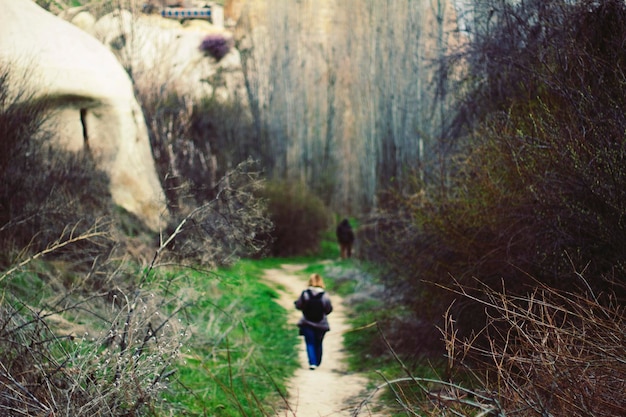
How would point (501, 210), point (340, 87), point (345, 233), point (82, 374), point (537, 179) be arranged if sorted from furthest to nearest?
1. point (340, 87)
2. point (345, 233)
3. point (501, 210)
4. point (537, 179)
5. point (82, 374)

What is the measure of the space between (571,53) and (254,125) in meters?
19.3

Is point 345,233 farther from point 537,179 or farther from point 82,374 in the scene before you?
point 82,374

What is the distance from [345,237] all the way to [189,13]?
23375mm

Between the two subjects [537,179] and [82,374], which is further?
[537,179]

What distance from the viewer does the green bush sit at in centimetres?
2284

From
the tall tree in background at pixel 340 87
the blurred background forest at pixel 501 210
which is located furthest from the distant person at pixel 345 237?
the blurred background forest at pixel 501 210

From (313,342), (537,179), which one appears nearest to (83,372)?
(537,179)

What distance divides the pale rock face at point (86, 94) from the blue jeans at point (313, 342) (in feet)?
9.37

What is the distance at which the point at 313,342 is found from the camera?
959 cm

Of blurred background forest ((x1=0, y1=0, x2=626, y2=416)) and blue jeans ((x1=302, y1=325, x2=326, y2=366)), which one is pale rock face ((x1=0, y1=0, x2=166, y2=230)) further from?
blue jeans ((x1=302, y1=325, x2=326, y2=366))

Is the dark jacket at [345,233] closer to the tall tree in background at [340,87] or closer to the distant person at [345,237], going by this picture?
the distant person at [345,237]

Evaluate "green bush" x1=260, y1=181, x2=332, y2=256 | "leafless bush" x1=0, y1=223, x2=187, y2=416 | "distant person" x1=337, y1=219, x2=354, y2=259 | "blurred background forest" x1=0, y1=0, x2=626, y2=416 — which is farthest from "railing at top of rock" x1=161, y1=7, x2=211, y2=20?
"leafless bush" x1=0, y1=223, x2=187, y2=416

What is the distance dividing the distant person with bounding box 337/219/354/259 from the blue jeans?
36.5ft

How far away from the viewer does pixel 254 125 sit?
85.6 ft
